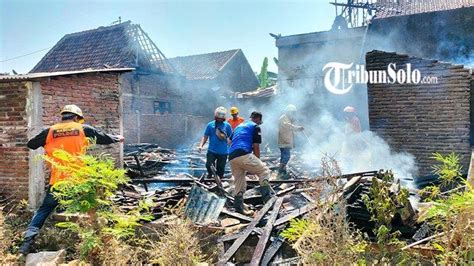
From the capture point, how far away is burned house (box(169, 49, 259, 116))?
2397 centimetres

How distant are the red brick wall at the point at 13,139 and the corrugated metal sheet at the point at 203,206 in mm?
3124

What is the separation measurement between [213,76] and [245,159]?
2048cm

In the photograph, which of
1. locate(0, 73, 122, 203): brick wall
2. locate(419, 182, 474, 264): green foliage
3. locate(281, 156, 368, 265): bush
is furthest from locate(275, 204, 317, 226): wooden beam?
locate(0, 73, 122, 203): brick wall

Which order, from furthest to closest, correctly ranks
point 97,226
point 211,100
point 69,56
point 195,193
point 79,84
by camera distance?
point 211,100, point 69,56, point 79,84, point 195,193, point 97,226

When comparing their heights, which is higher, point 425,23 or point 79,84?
point 425,23

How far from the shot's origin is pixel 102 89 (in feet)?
28.0

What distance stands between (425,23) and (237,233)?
48.1 ft

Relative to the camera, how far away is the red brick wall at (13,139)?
6.91 m

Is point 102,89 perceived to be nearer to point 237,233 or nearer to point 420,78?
point 237,233

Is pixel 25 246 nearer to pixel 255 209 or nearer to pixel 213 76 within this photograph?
pixel 255 209

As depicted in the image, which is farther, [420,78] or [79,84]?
[420,78]

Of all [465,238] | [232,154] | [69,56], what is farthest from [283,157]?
[69,56]

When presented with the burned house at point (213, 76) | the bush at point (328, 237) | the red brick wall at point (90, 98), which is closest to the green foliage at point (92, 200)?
the bush at point (328, 237)

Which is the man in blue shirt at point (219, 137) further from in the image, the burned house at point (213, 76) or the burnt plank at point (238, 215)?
the burned house at point (213, 76)
